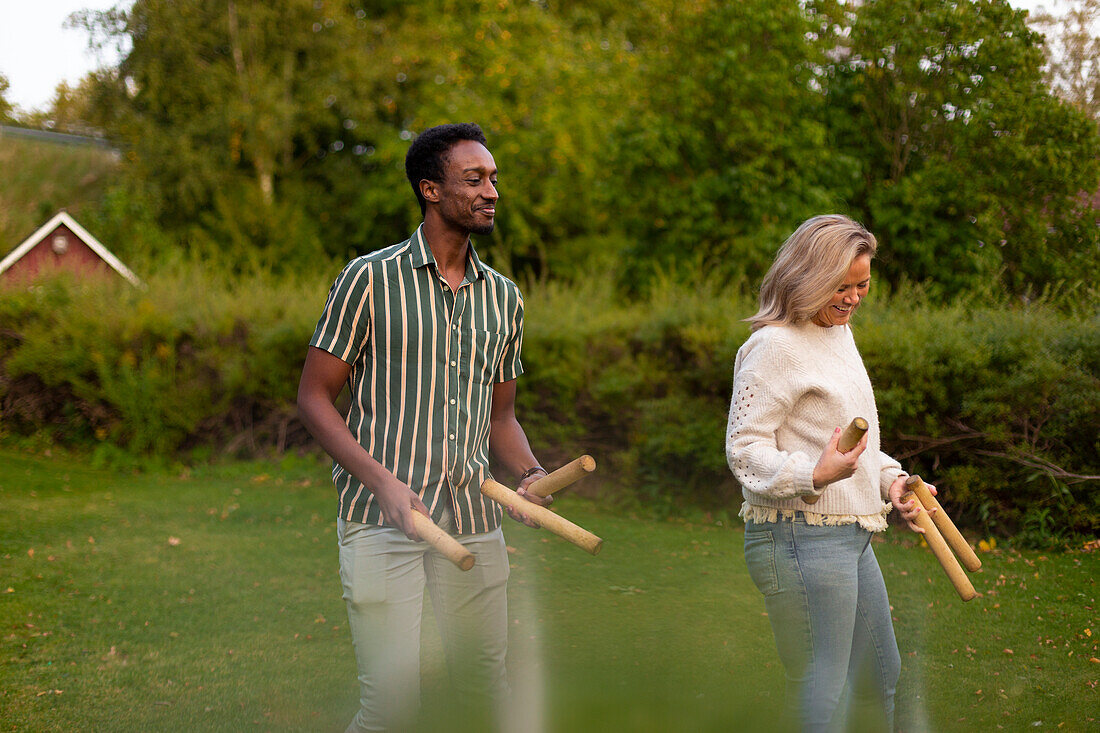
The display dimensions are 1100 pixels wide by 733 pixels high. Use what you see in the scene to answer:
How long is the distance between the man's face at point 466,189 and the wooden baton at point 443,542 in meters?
0.91

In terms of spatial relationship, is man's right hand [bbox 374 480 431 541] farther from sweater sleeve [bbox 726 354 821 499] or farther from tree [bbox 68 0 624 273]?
tree [bbox 68 0 624 273]

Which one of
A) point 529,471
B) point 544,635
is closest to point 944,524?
point 529,471

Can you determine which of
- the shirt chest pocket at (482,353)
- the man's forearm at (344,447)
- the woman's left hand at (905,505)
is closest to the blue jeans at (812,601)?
the woman's left hand at (905,505)

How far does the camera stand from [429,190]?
2.94 m

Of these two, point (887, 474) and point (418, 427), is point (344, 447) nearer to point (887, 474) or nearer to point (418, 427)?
point (418, 427)

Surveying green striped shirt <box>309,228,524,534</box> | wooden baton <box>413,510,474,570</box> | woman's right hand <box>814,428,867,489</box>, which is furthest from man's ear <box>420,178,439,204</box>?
woman's right hand <box>814,428,867,489</box>

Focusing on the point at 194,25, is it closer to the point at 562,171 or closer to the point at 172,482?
the point at 562,171

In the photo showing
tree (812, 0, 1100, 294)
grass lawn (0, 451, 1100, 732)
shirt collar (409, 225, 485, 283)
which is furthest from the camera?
tree (812, 0, 1100, 294)

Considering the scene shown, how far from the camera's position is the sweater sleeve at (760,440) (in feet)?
8.37

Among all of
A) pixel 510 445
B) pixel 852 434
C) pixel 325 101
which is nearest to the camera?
pixel 852 434

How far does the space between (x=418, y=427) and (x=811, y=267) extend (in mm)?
1222

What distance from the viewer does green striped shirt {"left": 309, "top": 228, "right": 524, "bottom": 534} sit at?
272 cm

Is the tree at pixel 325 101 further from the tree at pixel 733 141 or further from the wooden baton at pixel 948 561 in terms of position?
the wooden baton at pixel 948 561

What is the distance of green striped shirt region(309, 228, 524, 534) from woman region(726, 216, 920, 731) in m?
0.79
